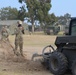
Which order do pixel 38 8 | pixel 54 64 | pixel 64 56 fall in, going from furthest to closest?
pixel 38 8, pixel 54 64, pixel 64 56

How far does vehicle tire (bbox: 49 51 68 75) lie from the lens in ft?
33.2

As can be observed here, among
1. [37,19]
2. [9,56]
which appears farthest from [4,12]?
[9,56]

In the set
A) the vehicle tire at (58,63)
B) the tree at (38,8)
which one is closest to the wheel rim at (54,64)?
the vehicle tire at (58,63)

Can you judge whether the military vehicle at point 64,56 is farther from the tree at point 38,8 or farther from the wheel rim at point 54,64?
the tree at point 38,8

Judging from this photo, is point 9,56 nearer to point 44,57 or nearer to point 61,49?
point 44,57

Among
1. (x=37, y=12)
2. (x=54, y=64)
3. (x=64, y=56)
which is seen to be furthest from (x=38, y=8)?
(x=64, y=56)

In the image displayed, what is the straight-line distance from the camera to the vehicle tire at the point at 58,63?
10117 millimetres

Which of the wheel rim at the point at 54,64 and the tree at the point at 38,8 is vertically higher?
the tree at the point at 38,8

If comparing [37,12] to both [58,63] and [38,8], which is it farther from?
[58,63]

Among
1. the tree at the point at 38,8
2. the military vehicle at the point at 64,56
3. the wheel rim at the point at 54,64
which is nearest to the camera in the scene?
the military vehicle at the point at 64,56

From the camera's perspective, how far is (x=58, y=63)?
10328mm

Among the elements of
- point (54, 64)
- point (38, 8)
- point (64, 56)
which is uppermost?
point (38, 8)

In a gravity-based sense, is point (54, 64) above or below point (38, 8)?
below

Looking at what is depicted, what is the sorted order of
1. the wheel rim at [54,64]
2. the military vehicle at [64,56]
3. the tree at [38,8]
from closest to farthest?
the military vehicle at [64,56] < the wheel rim at [54,64] < the tree at [38,8]
